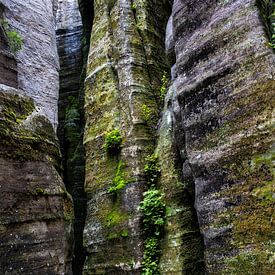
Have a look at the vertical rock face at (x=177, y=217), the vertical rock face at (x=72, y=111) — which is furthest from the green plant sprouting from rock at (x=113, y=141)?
the vertical rock face at (x=72, y=111)

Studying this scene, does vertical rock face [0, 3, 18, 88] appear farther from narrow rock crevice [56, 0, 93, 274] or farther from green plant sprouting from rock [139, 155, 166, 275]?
narrow rock crevice [56, 0, 93, 274]

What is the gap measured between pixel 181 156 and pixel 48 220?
315 centimetres

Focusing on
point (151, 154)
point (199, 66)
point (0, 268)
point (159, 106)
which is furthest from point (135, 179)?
point (0, 268)

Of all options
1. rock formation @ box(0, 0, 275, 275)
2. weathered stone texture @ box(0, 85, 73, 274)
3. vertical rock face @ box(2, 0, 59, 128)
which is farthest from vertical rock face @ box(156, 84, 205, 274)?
vertical rock face @ box(2, 0, 59, 128)

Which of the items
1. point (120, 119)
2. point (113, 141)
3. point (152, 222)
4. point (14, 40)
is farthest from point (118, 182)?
point (14, 40)

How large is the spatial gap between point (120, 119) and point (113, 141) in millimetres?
579

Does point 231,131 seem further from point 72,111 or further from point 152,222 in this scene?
point 72,111

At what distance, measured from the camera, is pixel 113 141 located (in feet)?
28.7

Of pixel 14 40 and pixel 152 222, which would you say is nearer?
pixel 152 222

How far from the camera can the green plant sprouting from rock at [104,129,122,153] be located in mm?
8719

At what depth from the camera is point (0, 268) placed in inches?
157

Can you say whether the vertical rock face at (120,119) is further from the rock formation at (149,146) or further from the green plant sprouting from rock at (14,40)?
the green plant sprouting from rock at (14,40)

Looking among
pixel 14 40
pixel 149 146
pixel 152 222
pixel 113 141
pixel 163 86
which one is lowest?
pixel 152 222

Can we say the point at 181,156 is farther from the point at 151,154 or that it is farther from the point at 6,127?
the point at 6,127
